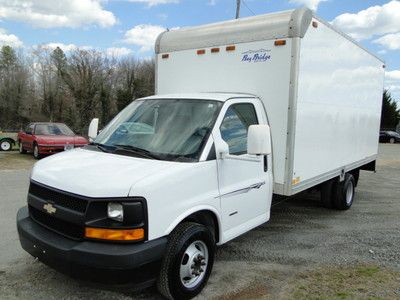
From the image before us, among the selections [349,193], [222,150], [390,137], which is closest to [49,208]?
[222,150]

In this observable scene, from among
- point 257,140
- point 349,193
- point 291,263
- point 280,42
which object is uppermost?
point 280,42

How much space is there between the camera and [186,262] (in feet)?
13.2

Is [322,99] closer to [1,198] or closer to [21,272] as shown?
[21,272]

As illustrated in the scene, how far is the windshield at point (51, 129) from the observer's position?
58.2 feet

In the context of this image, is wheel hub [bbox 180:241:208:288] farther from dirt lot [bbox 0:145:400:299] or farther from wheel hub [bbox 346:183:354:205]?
wheel hub [bbox 346:183:354:205]

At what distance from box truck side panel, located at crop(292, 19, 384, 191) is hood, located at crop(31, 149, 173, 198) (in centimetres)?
238

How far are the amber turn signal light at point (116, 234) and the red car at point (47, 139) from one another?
1320 centimetres

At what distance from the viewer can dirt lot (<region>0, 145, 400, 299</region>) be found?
4.30 meters

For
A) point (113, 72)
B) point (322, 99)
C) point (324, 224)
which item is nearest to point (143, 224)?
point (322, 99)

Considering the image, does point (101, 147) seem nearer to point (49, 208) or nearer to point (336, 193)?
point (49, 208)

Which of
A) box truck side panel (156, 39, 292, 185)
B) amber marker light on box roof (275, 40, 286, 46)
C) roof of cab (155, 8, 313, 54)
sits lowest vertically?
box truck side panel (156, 39, 292, 185)

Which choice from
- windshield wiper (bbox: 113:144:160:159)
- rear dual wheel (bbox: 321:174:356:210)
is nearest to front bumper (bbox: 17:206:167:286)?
windshield wiper (bbox: 113:144:160:159)

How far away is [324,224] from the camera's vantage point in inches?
283

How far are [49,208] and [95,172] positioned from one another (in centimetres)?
56
